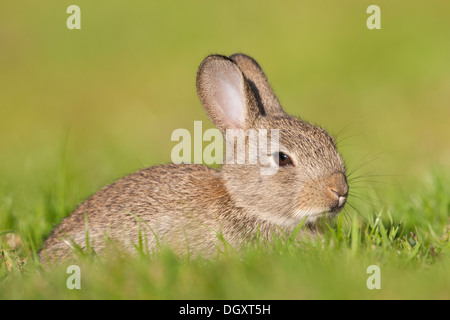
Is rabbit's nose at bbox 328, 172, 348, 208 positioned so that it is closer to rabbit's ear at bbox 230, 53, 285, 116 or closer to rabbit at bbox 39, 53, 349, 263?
rabbit at bbox 39, 53, 349, 263

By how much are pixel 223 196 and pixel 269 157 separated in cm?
54

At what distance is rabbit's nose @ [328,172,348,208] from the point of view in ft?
18.4

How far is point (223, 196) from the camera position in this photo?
20.3 ft

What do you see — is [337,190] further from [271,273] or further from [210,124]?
[210,124]

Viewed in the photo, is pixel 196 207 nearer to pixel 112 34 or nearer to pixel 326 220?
pixel 326 220

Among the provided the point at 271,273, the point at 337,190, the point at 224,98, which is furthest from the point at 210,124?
the point at 271,273

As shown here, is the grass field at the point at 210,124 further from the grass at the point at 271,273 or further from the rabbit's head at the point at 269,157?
the rabbit's head at the point at 269,157

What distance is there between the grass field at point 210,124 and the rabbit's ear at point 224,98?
4.23 ft

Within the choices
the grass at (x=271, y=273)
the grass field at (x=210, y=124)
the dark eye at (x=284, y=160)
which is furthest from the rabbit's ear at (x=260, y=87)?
the grass at (x=271, y=273)

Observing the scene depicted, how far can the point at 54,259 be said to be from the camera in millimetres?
5875

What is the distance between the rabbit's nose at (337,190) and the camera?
561cm

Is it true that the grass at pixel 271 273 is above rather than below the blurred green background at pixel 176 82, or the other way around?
below

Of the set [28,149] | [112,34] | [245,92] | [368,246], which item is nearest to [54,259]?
[245,92]
